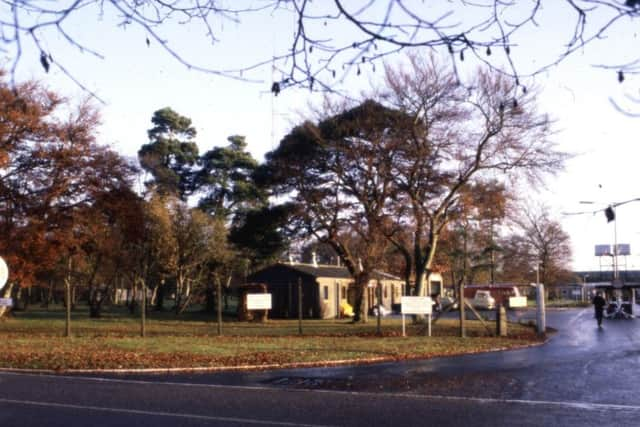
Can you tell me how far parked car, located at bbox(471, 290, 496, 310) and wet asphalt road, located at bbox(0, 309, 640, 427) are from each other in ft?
133

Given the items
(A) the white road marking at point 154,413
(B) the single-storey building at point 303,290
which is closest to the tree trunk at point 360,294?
(B) the single-storey building at point 303,290

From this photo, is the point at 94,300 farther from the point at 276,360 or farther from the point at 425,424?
the point at 425,424

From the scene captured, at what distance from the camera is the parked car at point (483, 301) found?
58.3m

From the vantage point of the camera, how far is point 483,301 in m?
58.4

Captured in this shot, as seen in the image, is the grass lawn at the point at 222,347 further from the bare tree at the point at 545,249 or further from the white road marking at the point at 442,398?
the bare tree at the point at 545,249

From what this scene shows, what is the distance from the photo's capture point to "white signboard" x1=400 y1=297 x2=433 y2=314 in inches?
1023

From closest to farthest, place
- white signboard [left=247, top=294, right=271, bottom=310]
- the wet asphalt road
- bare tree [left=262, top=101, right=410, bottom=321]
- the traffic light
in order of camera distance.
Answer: the traffic light → the wet asphalt road → white signboard [left=247, top=294, right=271, bottom=310] → bare tree [left=262, top=101, right=410, bottom=321]

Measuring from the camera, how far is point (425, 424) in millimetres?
9836

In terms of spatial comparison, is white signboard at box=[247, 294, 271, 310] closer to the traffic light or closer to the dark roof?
the dark roof

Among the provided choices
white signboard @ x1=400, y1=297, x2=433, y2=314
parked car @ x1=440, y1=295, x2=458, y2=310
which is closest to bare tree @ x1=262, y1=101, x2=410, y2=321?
parked car @ x1=440, y1=295, x2=458, y2=310

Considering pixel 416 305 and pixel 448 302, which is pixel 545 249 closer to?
pixel 448 302

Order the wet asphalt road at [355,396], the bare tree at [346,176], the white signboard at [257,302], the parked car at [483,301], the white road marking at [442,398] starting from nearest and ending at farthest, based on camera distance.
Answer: the wet asphalt road at [355,396]
the white road marking at [442,398]
the white signboard at [257,302]
the bare tree at [346,176]
the parked car at [483,301]

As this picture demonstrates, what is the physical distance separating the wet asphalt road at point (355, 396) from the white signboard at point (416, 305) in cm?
785

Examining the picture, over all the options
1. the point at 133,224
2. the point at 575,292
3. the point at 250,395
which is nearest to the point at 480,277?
the point at 575,292
